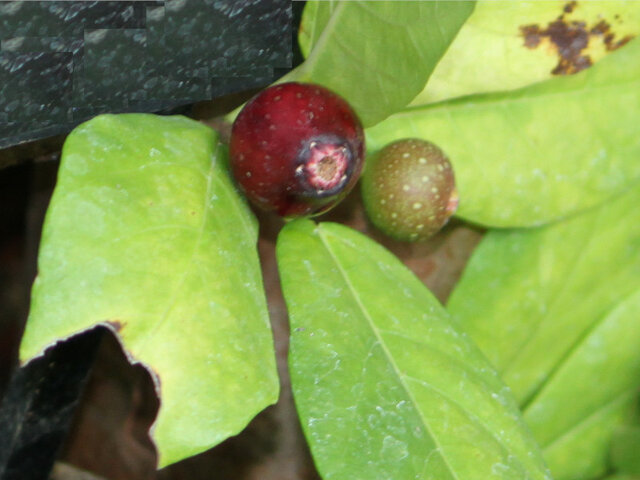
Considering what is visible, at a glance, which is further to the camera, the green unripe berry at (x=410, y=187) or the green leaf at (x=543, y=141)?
the green leaf at (x=543, y=141)

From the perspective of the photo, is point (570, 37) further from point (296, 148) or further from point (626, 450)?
point (626, 450)

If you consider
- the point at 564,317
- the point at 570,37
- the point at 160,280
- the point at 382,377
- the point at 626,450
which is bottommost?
the point at 626,450

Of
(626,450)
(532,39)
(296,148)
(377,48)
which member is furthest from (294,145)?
(626,450)

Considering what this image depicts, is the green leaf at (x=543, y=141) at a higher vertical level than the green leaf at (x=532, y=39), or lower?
lower

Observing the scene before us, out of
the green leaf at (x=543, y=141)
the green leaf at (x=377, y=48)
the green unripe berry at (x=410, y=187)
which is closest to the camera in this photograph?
the green leaf at (x=377, y=48)

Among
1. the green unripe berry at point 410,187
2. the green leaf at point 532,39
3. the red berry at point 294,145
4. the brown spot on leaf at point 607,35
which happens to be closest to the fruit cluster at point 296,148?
the red berry at point 294,145

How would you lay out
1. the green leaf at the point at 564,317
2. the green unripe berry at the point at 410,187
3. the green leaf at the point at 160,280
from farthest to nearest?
the green leaf at the point at 564,317 → the green unripe berry at the point at 410,187 → the green leaf at the point at 160,280

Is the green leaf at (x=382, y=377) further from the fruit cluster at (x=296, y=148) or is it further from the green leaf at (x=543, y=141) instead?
the green leaf at (x=543, y=141)
